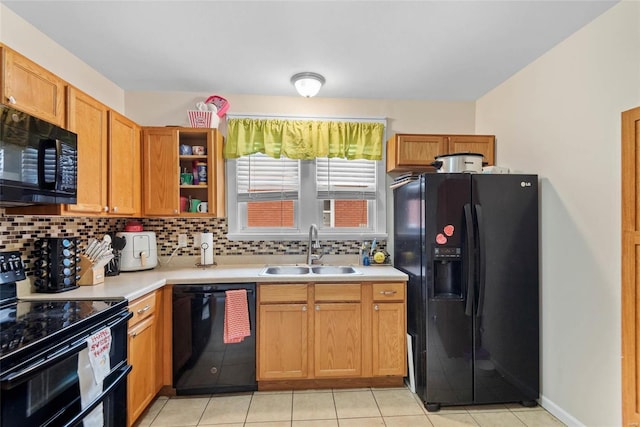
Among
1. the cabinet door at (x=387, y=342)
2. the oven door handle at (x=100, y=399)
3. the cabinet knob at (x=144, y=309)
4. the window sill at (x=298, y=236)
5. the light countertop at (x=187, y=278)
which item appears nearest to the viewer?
the oven door handle at (x=100, y=399)

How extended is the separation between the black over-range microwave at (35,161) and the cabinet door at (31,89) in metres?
0.13

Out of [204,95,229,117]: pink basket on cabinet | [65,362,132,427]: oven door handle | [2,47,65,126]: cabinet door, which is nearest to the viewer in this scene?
[65,362,132,427]: oven door handle

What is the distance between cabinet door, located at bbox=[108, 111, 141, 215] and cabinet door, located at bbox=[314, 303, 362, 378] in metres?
1.67

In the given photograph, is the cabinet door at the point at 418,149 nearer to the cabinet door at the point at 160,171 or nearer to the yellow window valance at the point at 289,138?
the yellow window valance at the point at 289,138

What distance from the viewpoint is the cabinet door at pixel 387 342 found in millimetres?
2355

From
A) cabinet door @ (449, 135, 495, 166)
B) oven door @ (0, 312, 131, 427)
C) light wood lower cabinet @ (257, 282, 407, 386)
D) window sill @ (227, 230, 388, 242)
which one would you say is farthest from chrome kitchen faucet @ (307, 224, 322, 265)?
oven door @ (0, 312, 131, 427)

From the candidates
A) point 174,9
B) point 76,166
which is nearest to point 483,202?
point 174,9

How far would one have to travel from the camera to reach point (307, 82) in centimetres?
246

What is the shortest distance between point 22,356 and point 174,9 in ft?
6.00

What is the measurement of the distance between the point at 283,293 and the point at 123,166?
1563 millimetres

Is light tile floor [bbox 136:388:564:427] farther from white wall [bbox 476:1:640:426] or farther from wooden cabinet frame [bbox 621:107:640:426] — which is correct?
wooden cabinet frame [bbox 621:107:640:426]

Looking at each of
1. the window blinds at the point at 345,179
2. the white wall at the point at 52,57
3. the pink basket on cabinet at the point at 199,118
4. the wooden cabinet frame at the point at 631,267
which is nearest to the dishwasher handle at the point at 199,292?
the window blinds at the point at 345,179

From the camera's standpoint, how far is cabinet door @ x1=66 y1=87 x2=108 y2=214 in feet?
6.01

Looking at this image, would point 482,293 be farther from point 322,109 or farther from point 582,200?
point 322,109
